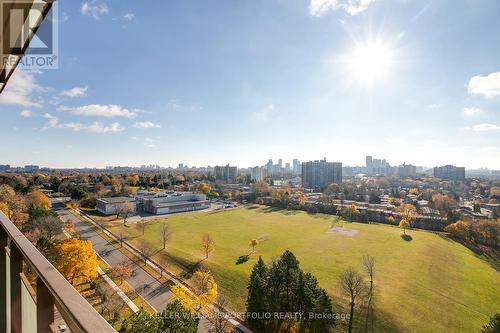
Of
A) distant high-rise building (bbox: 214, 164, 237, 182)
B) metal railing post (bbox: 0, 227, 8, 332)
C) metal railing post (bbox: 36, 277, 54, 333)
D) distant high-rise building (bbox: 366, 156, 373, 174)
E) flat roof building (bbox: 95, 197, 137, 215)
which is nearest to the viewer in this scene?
metal railing post (bbox: 36, 277, 54, 333)

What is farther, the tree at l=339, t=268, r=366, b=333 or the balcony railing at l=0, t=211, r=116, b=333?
the tree at l=339, t=268, r=366, b=333

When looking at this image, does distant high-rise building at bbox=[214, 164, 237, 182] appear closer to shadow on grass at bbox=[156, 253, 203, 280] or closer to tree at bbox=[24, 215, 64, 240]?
shadow on grass at bbox=[156, 253, 203, 280]

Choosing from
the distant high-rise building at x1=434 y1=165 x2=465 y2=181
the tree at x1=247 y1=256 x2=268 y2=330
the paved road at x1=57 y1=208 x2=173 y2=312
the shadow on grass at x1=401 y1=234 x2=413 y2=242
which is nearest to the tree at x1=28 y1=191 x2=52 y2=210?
the paved road at x1=57 y1=208 x2=173 y2=312

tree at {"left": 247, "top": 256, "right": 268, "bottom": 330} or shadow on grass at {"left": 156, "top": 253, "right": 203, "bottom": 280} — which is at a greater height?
tree at {"left": 247, "top": 256, "right": 268, "bottom": 330}

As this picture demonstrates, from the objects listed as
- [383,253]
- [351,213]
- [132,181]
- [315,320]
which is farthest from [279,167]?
[315,320]

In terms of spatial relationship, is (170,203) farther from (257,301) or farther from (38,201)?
(257,301)

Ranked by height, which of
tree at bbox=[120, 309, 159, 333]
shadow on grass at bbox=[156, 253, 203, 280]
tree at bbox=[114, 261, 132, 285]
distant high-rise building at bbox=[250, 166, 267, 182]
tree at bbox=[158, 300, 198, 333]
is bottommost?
shadow on grass at bbox=[156, 253, 203, 280]
